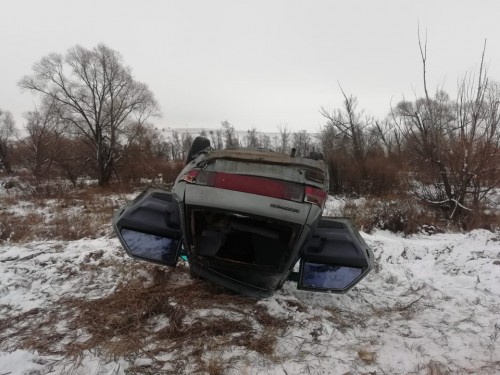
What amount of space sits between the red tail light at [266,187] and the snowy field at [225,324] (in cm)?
114

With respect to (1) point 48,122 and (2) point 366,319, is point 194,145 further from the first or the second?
Result: (1) point 48,122

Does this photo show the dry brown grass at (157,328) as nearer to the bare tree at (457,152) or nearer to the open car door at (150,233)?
the open car door at (150,233)

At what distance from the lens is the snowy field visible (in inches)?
84.4

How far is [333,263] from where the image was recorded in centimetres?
296

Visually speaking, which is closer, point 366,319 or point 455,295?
point 366,319

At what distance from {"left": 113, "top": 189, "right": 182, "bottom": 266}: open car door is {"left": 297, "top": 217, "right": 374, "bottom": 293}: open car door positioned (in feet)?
4.38

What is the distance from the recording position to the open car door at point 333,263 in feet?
9.57

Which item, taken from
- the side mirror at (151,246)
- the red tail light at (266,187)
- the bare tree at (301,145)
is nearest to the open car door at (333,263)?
the red tail light at (266,187)

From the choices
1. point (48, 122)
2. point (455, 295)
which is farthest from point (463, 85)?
point (48, 122)

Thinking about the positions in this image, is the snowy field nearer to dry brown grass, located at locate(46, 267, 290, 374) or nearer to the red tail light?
dry brown grass, located at locate(46, 267, 290, 374)

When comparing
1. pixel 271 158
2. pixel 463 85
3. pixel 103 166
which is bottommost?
pixel 103 166

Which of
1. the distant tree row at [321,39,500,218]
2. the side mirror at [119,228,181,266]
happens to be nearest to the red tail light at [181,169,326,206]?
the side mirror at [119,228,181,266]

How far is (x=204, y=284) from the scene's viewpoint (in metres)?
3.18

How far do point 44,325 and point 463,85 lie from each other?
36.1ft
